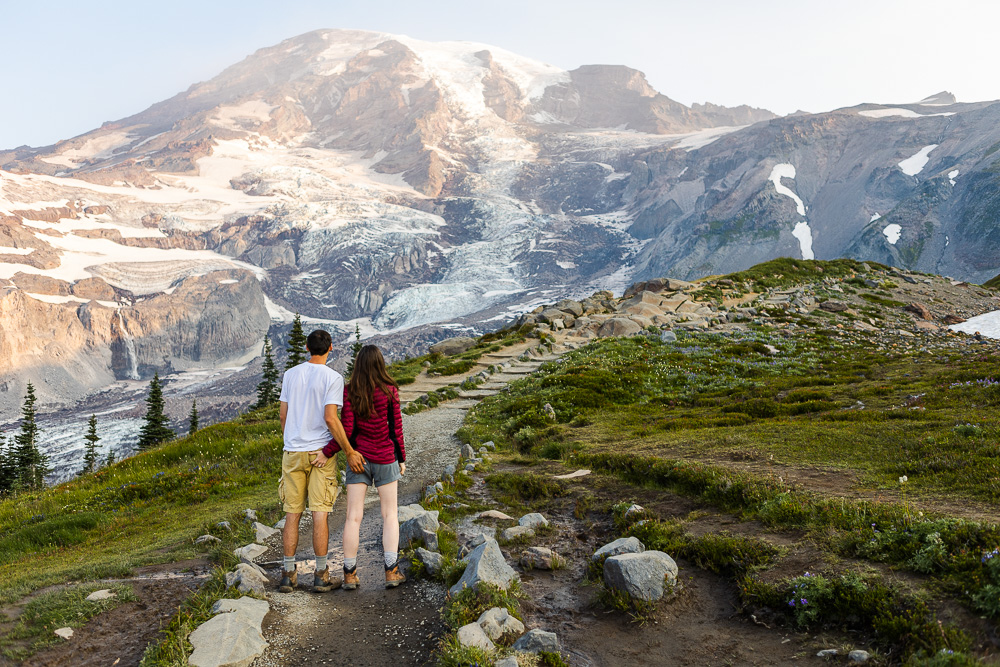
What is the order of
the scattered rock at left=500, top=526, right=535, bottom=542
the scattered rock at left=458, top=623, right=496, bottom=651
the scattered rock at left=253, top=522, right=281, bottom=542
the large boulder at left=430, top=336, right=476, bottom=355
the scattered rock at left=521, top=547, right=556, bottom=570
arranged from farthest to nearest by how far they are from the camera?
the large boulder at left=430, top=336, right=476, bottom=355, the scattered rock at left=253, top=522, right=281, bottom=542, the scattered rock at left=500, top=526, right=535, bottom=542, the scattered rock at left=521, top=547, right=556, bottom=570, the scattered rock at left=458, top=623, right=496, bottom=651

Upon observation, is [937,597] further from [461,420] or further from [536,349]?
[536,349]

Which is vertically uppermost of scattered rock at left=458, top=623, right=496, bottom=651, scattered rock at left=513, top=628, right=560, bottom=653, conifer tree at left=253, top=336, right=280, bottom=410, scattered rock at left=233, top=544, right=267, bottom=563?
scattered rock at left=458, top=623, right=496, bottom=651

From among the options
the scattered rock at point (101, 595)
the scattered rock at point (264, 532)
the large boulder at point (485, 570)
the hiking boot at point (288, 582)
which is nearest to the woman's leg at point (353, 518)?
the hiking boot at point (288, 582)

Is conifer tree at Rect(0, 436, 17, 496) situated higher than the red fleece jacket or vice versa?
the red fleece jacket

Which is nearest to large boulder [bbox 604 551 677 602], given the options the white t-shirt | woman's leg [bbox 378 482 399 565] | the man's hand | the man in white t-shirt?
woman's leg [bbox 378 482 399 565]

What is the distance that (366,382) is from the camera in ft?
27.6

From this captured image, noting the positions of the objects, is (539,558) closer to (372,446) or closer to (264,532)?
(372,446)

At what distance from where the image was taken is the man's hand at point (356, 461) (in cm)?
830

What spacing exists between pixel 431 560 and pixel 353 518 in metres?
1.44

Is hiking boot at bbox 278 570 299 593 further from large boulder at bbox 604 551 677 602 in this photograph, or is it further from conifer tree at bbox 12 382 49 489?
conifer tree at bbox 12 382 49 489

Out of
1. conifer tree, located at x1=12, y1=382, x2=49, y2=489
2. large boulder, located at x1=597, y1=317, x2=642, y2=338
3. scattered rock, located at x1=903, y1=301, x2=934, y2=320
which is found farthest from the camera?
conifer tree, located at x1=12, y1=382, x2=49, y2=489

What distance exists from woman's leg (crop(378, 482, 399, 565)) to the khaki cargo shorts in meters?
0.78

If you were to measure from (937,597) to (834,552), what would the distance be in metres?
1.34

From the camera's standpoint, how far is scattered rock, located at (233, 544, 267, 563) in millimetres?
9281
